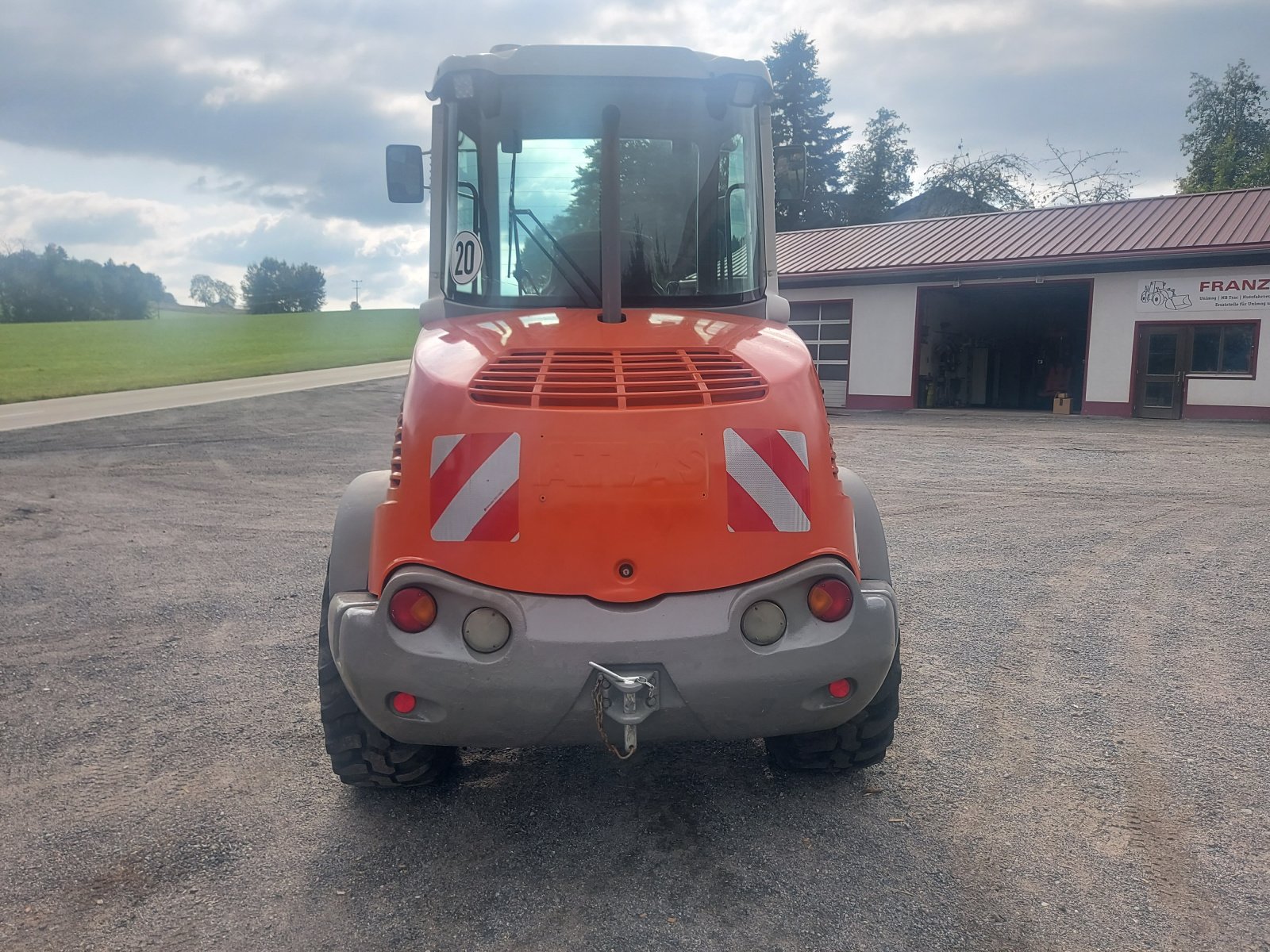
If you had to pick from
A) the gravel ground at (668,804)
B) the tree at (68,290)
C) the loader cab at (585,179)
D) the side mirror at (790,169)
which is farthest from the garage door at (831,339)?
the tree at (68,290)

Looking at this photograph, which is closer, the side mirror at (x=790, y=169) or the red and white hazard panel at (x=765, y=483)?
the red and white hazard panel at (x=765, y=483)

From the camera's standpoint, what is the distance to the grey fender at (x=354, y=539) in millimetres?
3303

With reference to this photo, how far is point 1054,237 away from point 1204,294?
3.77 meters

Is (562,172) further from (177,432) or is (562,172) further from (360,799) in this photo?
(177,432)

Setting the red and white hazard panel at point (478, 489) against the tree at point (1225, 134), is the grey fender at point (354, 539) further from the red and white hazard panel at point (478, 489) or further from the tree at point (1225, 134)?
the tree at point (1225, 134)

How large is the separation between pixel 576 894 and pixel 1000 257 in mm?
22467

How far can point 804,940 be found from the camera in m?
2.78

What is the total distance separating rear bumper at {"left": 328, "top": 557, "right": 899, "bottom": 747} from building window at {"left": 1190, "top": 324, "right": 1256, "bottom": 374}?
827 inches

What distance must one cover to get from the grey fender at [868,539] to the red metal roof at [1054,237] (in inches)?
749

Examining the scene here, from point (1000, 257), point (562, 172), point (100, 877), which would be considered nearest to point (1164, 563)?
point (562, 172)

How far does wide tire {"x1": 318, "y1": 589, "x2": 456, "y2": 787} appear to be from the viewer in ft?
11.3

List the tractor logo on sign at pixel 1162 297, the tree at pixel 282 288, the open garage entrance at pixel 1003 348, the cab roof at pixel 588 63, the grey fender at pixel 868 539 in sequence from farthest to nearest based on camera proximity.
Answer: the tree at pixel 282 288 → the open garage entrance at pixel 1003 348 → the tractor logo on sign at pixel 1162 297 → the cab roof at pixel 588 63 → the grey fender at pixel 868 539

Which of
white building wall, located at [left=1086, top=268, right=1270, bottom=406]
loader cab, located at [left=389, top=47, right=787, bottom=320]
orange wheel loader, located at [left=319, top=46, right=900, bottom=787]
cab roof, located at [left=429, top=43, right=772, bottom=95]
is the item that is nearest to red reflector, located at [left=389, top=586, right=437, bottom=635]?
orange wheel loader, located at [left=319, top=46, right=900, bottom=787]

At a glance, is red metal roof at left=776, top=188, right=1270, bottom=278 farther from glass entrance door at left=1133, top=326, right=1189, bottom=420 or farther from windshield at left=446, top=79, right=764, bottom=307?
windshield at left=446, top=79, right=764, bottom=307
